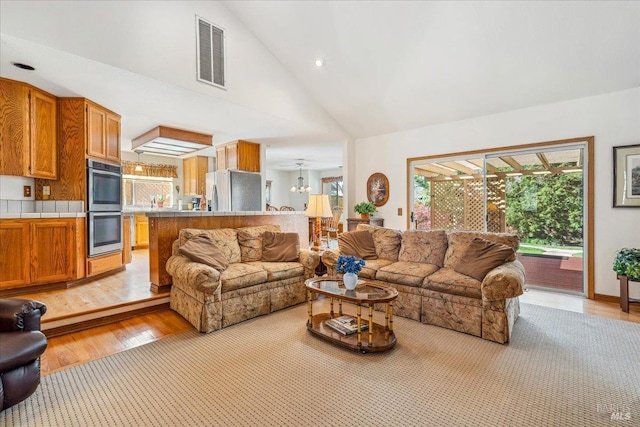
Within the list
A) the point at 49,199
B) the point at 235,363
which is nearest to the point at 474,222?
the point at 235,363

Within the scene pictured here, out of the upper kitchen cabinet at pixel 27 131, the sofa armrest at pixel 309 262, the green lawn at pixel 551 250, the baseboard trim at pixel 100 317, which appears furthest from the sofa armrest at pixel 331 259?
the upper kitchen cabinet at pixel 27 131

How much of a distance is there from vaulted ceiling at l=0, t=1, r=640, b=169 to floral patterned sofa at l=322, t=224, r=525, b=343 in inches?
81.5

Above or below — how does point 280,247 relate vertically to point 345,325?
above

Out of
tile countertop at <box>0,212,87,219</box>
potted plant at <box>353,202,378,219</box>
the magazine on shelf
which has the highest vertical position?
potted plant at <box>353,202,378,219</box>

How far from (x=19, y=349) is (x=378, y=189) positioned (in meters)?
5.12

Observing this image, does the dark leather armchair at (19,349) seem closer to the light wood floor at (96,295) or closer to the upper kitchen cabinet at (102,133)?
Result: the light wood floor at (96,295)

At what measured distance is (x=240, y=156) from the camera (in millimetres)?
6184

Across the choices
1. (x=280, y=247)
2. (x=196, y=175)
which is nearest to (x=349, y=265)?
(x=280, y=247)

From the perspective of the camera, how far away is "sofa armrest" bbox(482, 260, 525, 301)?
8.42 feet

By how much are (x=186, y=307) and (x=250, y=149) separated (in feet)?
13.0

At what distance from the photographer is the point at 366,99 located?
4.96 meters

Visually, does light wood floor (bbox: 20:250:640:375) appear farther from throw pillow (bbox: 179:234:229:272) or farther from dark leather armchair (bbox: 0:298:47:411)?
throw pillow (bbox: 179:234:229:272)

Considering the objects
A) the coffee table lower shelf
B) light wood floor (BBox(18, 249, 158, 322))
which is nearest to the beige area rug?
the coffee table lower shelf

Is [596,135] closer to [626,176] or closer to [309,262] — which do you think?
[626,176]
